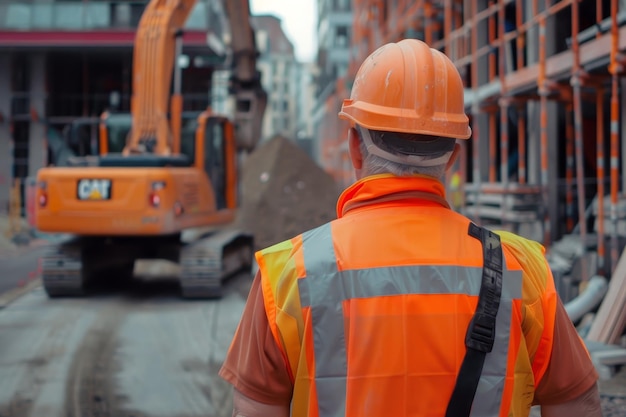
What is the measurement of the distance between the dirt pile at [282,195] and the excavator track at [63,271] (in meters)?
7.48

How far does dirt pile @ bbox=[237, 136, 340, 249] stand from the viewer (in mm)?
18375

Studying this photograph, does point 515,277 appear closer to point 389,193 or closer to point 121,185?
point 389,193

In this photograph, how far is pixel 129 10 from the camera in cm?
2455

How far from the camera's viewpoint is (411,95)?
76.4 inches

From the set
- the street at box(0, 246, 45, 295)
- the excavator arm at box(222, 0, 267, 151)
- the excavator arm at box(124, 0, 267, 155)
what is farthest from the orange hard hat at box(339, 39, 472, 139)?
the excavator arm at box(222, 0, 267, 151)

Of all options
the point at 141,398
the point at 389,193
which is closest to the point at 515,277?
the point at 389,193

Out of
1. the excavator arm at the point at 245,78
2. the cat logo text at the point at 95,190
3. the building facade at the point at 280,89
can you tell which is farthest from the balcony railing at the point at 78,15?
the building facade at the point at 280,89

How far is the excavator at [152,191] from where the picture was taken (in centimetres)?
935

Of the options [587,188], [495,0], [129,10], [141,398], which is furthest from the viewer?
[129,10]

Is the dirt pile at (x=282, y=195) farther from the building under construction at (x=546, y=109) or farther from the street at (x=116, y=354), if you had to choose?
the street at (x=116, y=354)

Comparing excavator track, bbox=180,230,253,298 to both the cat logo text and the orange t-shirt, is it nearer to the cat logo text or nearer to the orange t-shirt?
the cat logo text

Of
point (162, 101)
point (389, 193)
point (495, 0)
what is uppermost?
point (495, 0)

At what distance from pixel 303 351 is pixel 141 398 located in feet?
13.4

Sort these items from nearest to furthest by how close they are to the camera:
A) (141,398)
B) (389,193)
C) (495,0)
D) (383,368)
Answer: (383,368)
(389,193)
(141,398)
(495,0)
